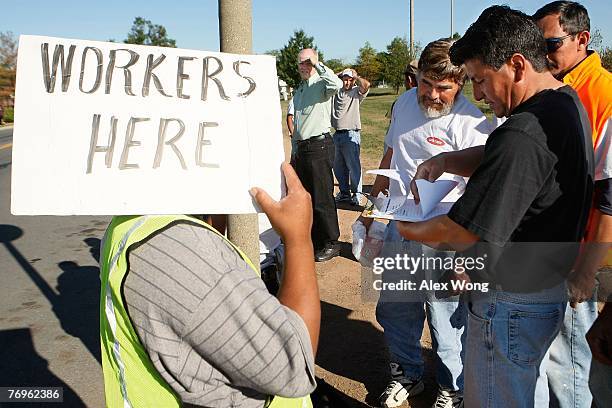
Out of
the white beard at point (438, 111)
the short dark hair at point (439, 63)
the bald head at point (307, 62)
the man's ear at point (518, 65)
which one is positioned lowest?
the man's ear at point (518, 65)

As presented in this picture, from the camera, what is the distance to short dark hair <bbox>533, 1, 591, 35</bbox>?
276 centimetres

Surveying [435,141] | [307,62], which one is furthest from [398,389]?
[307,62]

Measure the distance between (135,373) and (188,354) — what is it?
17 cm

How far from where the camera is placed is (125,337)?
1058mm

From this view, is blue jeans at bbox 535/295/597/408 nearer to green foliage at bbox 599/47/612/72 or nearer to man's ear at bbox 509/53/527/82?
man's ear at bbox 509/53/527/82

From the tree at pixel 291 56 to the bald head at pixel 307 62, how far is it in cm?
4455

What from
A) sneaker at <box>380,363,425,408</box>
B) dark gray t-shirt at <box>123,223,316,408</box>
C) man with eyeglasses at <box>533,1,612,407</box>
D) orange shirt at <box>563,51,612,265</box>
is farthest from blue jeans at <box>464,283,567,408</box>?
sneaker at <box>380,363,425,408</box>

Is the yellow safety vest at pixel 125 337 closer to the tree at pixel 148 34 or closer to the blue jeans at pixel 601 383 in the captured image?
the blue jeans at pixel 601 383

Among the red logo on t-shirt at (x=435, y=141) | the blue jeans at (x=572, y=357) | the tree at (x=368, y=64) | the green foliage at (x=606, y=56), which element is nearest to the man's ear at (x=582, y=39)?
the red logo on t-shirt at (x=435, y=141)

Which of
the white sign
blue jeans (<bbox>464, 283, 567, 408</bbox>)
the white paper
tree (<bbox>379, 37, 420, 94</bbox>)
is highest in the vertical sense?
tree (<bbox>379, 37, 420, 94</bbox>)

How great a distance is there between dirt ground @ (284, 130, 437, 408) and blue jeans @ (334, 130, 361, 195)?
2.90m

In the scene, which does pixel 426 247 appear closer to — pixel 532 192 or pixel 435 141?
pixel 435 141

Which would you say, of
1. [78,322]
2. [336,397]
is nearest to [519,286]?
[336,397]

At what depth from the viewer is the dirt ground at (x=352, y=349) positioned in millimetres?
3035
